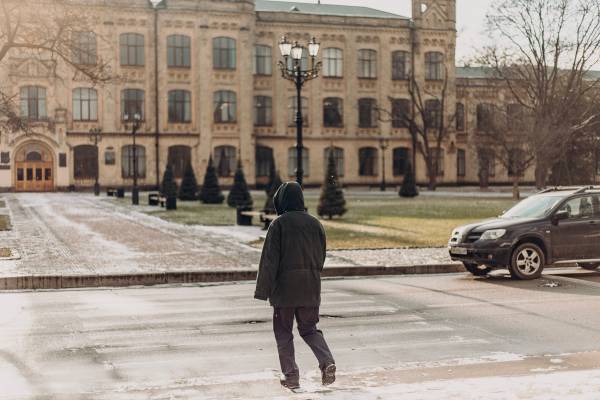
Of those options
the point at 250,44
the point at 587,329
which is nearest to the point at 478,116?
the point at 250,44

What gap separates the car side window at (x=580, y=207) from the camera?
49.4ft

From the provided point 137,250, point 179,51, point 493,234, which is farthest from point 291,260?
point 179,51

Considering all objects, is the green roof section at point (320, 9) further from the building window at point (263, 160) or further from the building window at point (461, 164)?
the building window at point (461, 164)

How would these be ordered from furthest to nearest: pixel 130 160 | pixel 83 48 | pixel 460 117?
pixel 460 117 → pixel 130 160 → pixel 83 48

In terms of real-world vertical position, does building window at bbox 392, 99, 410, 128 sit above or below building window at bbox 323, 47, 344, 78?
below

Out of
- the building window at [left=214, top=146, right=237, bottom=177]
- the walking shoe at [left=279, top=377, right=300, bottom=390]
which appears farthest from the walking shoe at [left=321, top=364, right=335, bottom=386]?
the building window at [left=214, top=146, right=237, bottom=177]

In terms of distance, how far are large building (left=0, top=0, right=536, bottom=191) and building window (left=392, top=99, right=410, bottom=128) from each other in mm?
223

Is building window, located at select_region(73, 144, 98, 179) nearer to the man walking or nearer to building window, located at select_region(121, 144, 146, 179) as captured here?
building window, located at select_region(121, 144, 146, 179)

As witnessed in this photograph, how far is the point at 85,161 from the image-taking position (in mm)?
60281

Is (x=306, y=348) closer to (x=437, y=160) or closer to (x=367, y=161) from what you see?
(x=367, y=161)

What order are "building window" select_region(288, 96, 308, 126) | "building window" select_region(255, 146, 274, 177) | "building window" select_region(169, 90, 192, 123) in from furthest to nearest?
"building window" select_region(288, 96, 308, 126) → "building window" select_region(255, 146, 274, 177) → "building window" select_region(169, 90, 192, 123)

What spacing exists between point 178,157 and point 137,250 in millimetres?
43904

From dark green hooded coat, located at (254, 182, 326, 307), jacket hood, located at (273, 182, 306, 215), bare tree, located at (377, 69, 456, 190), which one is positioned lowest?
dark green hooded coat, located at (254, 182, 326, 307)

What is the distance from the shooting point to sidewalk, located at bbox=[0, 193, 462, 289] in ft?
47.8
